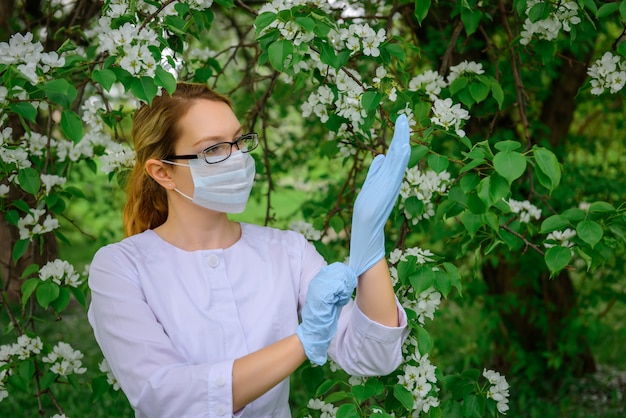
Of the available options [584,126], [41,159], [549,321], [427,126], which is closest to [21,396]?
[41,159]

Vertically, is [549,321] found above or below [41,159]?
below

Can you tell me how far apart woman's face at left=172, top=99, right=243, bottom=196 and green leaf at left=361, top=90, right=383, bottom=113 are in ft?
1.21

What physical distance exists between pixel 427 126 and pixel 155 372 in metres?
1.13

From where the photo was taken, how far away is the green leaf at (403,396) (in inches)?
77.4

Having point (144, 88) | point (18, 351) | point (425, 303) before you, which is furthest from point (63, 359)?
point (425, 303)

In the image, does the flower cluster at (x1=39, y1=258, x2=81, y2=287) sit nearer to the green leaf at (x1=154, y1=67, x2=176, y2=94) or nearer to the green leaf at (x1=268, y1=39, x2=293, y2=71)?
the green leaf at (x1=154, y1=67, x2=176, y2=94)

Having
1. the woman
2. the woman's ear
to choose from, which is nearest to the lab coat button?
the woman

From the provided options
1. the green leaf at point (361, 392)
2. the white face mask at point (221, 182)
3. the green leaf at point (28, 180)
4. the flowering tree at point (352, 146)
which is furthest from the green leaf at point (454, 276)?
the green leaf at point (28, 180)

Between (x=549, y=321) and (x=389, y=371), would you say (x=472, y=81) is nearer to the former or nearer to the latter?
(x=389, y=371)

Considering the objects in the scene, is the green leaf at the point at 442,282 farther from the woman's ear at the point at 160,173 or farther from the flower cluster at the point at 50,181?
the flower cluster at the point at 50,181

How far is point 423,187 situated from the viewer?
88.5 inches

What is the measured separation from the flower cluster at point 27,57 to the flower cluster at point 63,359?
1094 millimetres

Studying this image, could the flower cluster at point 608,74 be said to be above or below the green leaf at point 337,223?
above

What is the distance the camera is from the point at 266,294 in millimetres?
2002
